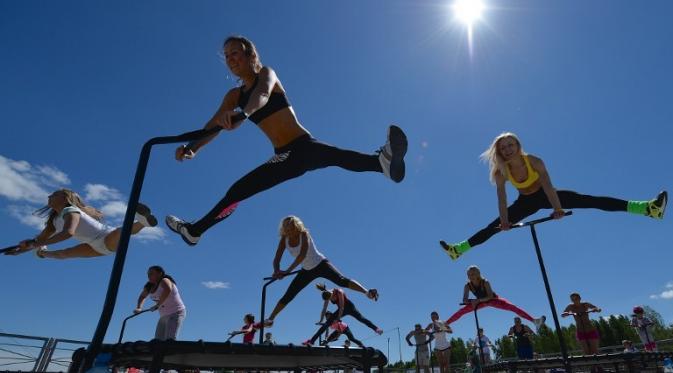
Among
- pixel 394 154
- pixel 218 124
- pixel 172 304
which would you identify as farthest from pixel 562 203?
pixel 172 304

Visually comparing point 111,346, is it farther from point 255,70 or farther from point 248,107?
point 255,70

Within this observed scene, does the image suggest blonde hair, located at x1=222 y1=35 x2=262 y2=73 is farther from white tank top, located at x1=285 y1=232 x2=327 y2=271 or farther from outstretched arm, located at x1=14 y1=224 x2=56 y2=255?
white tank top, located at x1=285 y1=232 x2=327 y2=271

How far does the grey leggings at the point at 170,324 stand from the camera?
5129mm

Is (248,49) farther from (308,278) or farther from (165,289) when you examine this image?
(308,278)

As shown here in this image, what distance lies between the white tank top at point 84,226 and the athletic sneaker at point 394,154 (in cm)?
332

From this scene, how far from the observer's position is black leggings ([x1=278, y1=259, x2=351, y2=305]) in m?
5.99

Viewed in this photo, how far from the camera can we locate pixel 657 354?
13.1 ft

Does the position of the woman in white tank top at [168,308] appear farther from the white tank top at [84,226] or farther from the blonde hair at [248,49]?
the blonde hair at [248,49]

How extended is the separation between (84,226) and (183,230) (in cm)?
183

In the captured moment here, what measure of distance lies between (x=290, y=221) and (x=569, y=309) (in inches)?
234

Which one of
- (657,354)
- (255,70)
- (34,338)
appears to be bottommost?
(657,354)

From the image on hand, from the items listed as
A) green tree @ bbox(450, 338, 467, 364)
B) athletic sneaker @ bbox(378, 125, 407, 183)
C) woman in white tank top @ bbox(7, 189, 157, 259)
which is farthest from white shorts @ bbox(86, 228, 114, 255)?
green tree @ bbox(450, 338, 467, 364)

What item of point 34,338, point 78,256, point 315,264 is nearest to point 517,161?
point 315,264

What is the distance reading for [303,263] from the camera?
232 inches
